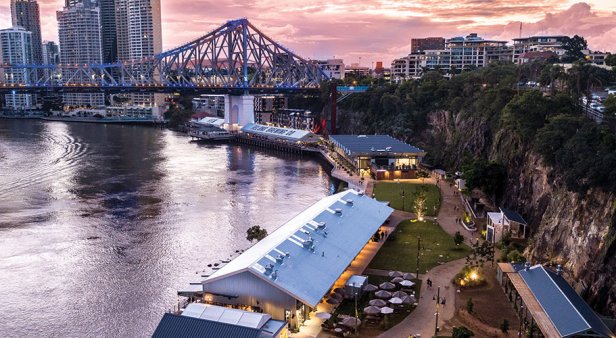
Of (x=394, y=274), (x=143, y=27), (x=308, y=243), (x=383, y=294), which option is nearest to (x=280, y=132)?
(x=308, y=243)

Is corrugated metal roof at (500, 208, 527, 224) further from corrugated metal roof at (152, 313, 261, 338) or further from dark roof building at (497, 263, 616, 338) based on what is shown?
corrugated metal roof at (152, 313, 261, 338)

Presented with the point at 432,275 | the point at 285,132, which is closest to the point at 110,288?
the point at 432,275

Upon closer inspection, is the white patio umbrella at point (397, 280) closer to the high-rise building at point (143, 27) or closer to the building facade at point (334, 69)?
the building facade at point (334, 69)

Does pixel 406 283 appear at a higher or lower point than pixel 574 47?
lower

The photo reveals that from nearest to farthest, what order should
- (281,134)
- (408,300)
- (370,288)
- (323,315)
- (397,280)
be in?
(323,315) → (408,300) → (370,288) → (397,280) → (281,134)

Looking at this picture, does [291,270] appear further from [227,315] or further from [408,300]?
[408,300]

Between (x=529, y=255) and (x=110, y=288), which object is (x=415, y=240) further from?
(x=110, y=288)

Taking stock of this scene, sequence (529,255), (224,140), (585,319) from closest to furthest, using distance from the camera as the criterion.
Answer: (585,319) < (529,255) < (224,140)

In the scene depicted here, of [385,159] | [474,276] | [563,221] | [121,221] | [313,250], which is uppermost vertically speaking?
[563,221]
